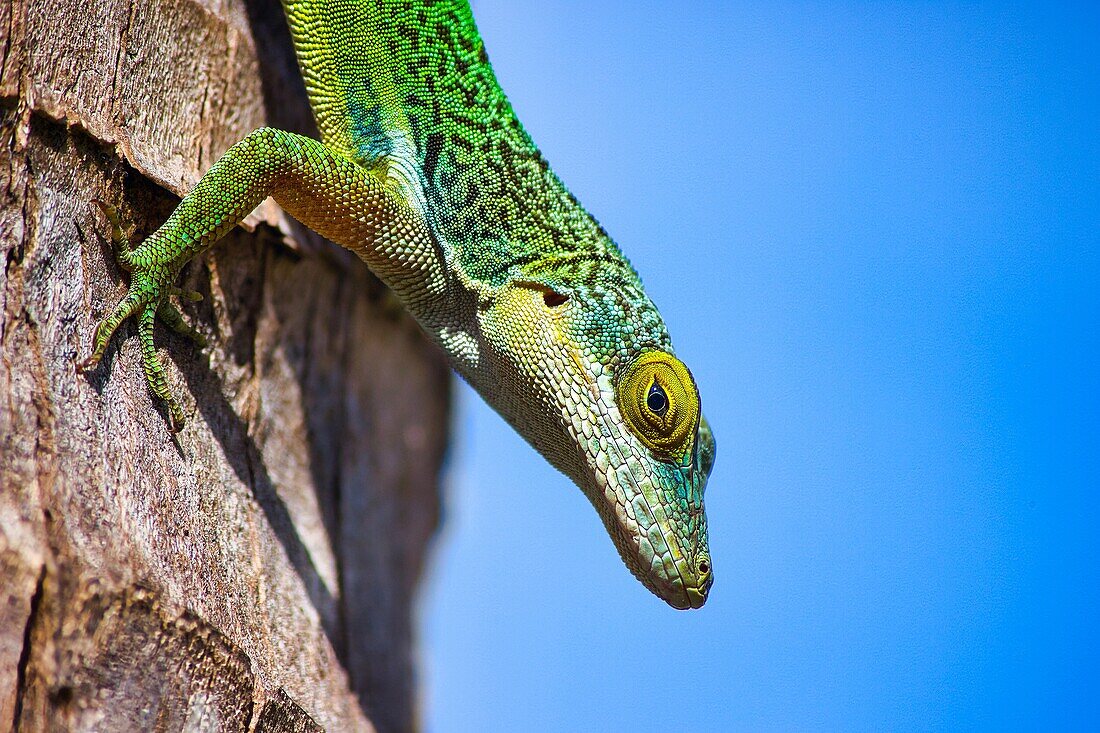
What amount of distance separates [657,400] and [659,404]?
2 centimetres

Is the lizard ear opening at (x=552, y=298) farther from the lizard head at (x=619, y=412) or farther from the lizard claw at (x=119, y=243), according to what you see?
Result: the lizard claw at (x=119, y=243)

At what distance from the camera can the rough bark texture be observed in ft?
8.85

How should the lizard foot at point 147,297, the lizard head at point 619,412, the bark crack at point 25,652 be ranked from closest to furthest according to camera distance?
the bark crack at point 25,652 < the lizard foot at point 147,297 < the lizard head at point 619,412

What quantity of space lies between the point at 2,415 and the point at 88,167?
1.10 metres

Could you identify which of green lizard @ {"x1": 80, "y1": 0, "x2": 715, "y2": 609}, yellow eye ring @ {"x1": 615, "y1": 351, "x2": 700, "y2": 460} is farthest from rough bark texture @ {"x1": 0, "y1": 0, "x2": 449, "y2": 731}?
yellow eye ring @ {"x1": 615, "y1": 351, "x2": 700, "y2": 460}

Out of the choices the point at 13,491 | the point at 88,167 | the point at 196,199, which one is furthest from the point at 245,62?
the point at 13,491

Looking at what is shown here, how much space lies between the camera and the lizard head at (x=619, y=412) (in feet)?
14.0

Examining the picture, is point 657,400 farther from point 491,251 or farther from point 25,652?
point 25,652

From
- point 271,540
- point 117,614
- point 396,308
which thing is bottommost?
point 117,614

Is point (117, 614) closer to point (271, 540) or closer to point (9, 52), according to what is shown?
point (271, 540)

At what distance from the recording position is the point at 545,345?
454 cm

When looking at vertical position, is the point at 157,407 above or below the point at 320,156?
below

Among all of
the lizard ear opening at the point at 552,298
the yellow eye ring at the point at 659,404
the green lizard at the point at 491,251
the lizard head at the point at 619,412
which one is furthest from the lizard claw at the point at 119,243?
the yellow eye ring at the point at 659,404

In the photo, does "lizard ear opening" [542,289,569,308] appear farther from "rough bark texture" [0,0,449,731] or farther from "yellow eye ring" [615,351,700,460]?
"rough bark texture" [0,0,449,731]
